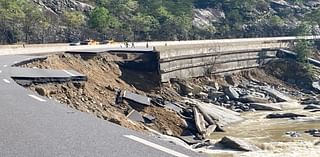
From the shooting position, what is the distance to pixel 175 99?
117ft

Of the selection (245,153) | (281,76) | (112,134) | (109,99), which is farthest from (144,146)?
(281,76)

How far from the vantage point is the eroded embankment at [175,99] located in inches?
857

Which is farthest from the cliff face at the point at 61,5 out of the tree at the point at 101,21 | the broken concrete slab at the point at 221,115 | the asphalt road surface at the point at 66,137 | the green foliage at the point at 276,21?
the asphalt road surface at the point at 66,137

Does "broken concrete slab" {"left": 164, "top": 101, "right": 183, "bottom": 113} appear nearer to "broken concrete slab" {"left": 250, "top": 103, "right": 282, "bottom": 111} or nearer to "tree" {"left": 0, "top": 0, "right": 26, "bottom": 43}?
"broken concrete slab" {"left": 250, "top": 103, "right": 282, "bottom": 111}

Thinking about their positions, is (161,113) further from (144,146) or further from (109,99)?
(144,146)

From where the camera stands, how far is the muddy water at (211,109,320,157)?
21.4 meters

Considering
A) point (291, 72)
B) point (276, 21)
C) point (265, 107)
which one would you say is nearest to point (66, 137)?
point (265, 107)

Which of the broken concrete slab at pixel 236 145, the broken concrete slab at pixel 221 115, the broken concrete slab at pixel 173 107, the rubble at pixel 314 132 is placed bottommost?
the broken concrete slab at pixel 221 115

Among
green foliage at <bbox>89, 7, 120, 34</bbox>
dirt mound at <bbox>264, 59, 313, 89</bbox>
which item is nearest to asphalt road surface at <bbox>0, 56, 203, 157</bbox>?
dirt mound at <bbox>264, 59, 313, 89</bbox>

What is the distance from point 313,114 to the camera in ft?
125

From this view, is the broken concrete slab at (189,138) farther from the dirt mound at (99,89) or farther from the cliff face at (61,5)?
the cliff face at (61,5)

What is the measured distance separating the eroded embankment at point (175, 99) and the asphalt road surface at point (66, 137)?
24.3ft

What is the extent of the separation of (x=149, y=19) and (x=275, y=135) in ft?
201

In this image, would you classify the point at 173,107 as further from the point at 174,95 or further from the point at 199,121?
the point at 174,95
